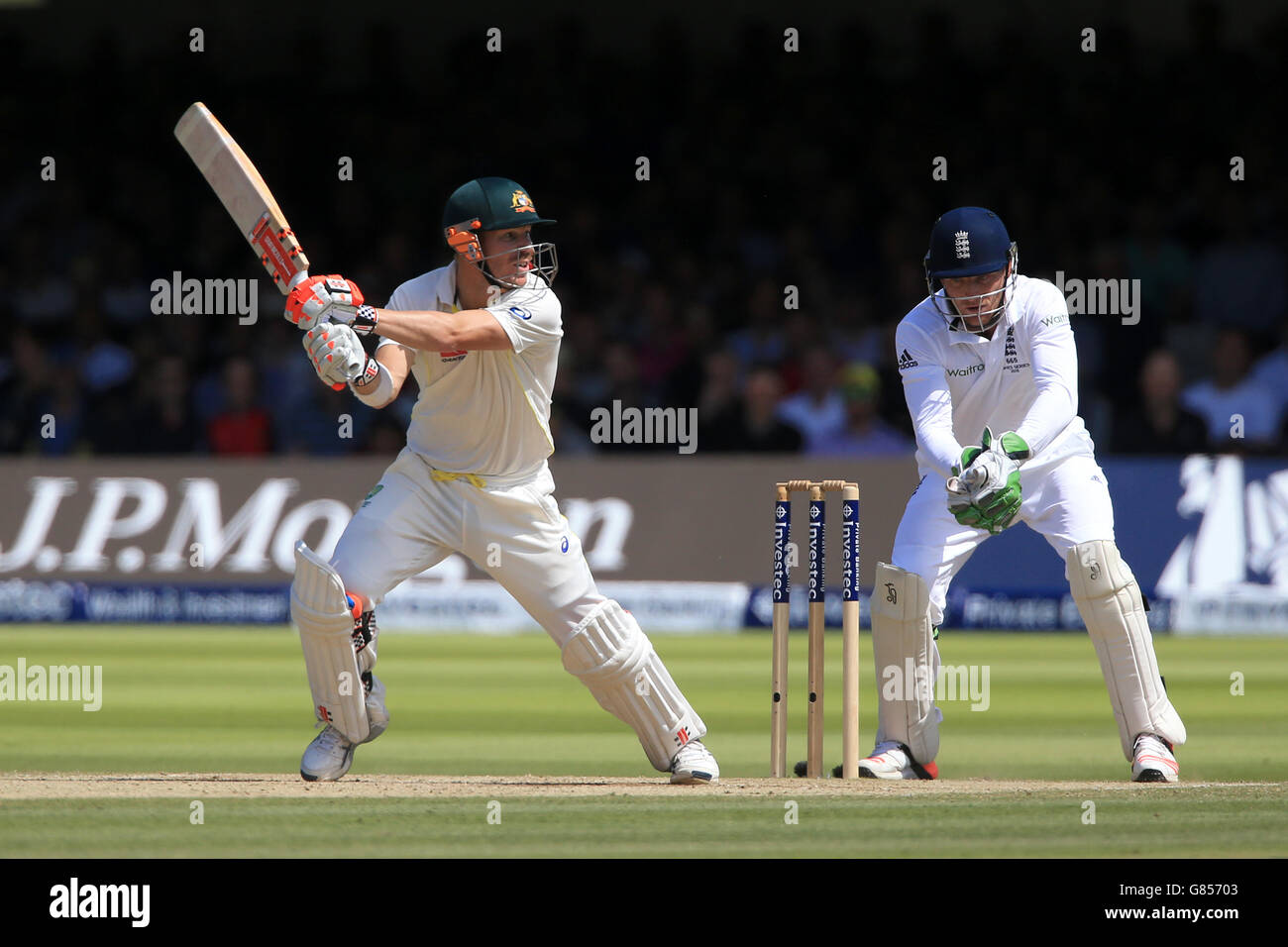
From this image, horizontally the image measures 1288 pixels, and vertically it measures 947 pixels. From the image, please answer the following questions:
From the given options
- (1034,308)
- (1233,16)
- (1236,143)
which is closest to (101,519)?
(1034,308)

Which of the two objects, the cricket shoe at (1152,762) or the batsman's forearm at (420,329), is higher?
the batsman's forearm at (420,329)

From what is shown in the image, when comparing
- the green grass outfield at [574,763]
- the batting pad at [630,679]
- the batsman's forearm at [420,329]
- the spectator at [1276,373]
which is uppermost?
the spectator at [1276,373]

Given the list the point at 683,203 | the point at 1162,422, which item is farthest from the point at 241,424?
the point at 1162,422

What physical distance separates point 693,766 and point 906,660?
2.49 feet

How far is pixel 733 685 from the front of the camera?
29.0 feet

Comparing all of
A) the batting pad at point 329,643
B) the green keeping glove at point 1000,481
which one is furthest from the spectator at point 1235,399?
the batting pad at point 329,643

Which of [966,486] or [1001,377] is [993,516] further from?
[1001,377]

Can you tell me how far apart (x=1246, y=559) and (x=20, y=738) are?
6987 millimetres

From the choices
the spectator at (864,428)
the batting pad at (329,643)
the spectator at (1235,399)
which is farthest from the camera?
the spectator at (864,428)

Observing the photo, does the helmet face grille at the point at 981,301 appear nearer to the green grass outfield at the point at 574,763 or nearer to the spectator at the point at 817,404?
the green grass outfield at the point at 574,763

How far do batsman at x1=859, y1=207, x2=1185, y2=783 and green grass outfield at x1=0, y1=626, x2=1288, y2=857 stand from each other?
25 centimetres

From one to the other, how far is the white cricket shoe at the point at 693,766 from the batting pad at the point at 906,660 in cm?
57

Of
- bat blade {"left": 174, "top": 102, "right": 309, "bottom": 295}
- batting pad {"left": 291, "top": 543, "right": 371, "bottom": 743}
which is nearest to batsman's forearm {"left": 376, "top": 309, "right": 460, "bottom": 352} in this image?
bat blade {"left": 174, "top": 102, "right": 309, "bottom": 295}

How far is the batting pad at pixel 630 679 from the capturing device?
18.1 ft
